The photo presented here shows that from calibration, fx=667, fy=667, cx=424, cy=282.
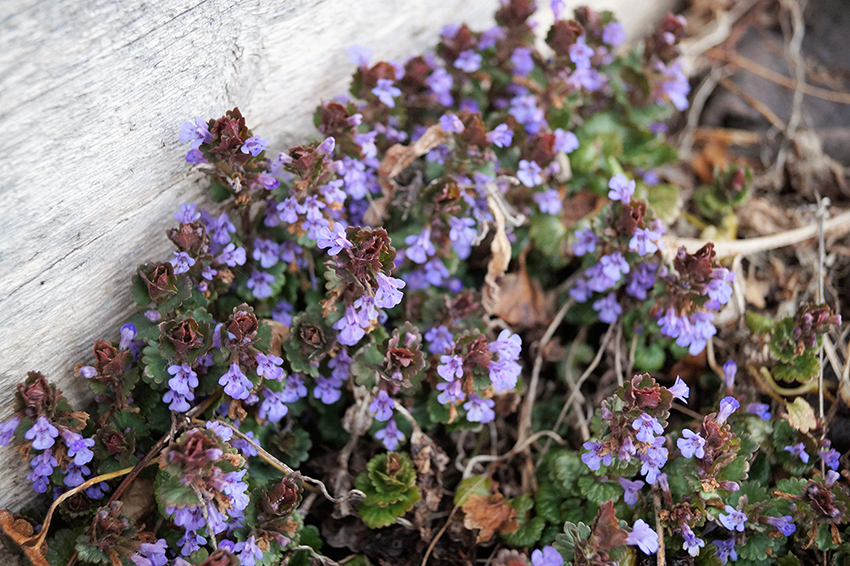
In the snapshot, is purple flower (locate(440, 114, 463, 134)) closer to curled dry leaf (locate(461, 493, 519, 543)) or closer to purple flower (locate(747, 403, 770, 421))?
curled dry leaf (locate(461, 493, 519, 543))

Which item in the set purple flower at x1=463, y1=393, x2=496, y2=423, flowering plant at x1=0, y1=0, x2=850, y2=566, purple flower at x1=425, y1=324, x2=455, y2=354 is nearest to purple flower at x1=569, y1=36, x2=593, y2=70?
flowering plant at x1=0, y1=0, x2=850, y2=566

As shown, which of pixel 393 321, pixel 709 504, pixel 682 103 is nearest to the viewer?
pixel 709 504

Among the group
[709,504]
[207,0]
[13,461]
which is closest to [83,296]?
[13,461]

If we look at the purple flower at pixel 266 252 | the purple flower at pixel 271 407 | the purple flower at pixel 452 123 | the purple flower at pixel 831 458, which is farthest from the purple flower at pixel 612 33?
the purple flower at pixel 271 407

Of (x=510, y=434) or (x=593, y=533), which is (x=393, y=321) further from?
(x=593, y=533)

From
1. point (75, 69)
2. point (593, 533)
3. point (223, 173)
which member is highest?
point (75, 69)

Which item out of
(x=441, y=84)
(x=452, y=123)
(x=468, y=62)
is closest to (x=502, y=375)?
(x=452, y=123)
